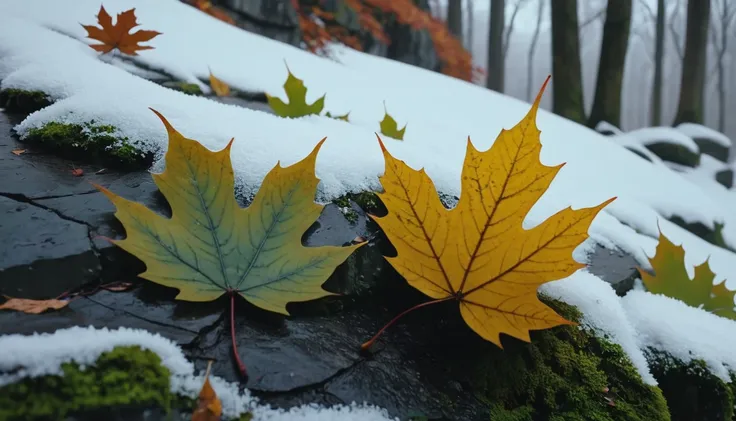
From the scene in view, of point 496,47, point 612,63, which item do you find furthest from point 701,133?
point 496,47

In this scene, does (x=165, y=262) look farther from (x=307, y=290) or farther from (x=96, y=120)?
(x=96, y=120)

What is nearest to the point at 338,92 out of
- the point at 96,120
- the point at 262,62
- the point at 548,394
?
the point at 262,62

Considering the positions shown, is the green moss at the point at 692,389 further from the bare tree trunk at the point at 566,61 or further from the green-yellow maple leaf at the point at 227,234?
the bare tree trunk at the point at 566,61

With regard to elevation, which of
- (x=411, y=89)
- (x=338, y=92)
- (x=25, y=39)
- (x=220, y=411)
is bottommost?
(x=220, y=411)

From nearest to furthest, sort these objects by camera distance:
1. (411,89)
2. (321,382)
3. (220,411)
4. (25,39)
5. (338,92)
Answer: (220,411) < (321,382) < (25,39) < (338,92) < (411,89)

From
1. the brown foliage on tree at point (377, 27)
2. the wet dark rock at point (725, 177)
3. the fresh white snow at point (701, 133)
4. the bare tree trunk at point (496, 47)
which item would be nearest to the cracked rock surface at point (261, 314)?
the brown foliage on tree at point (377, 27)

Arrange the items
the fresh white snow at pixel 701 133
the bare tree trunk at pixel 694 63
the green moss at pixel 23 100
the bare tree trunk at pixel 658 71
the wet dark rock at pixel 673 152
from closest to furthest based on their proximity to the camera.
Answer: the green moss at pixel 23 100 → the wet dark rock at pixel 673 152 → the bare tree trunk at pixel 694 63 → the fresh white snow at pixel 701 133 → the bare tree trunk at pixel 658 71
